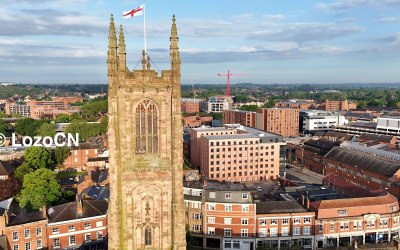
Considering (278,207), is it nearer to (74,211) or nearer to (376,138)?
(74,211)

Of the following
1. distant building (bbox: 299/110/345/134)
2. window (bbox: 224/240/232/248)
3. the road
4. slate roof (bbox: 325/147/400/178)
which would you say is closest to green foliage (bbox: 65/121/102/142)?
the road

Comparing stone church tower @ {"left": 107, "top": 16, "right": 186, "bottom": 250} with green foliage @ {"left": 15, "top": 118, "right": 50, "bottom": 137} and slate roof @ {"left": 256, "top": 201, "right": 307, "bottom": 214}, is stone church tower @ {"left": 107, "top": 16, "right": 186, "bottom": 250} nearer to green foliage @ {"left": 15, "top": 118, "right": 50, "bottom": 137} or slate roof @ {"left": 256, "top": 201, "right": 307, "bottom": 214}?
slate roof @ {"left": 256, "top": 201, "right": 307, "bottom": 214}

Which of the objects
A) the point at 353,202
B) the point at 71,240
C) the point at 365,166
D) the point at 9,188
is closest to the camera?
the point at 71,240

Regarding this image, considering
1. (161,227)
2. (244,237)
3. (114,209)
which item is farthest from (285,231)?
(114,209)

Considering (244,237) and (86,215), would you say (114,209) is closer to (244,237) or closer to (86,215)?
(86,215)

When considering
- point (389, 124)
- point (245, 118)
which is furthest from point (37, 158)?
point (389, 124)

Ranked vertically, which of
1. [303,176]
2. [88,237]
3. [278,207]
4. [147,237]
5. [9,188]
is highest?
[147,237]

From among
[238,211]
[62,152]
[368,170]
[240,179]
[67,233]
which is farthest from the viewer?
[62,152]
